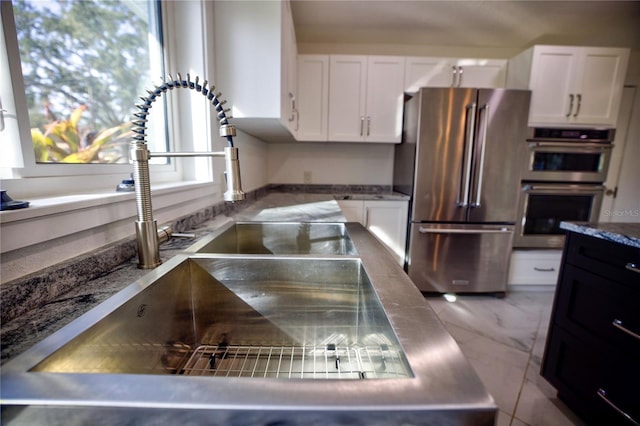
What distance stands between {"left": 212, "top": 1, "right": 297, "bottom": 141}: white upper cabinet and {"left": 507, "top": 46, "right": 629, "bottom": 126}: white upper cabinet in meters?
2.11

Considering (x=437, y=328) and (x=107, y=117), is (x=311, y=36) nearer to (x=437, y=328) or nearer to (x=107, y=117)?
(x=107, y=117)

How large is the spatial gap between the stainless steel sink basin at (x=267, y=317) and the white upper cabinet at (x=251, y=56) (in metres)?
1.03

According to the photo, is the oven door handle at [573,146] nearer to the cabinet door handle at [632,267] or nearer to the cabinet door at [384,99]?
the cabinet door at [384,99]

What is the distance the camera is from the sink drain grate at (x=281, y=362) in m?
0.64

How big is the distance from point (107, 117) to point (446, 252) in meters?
2.34

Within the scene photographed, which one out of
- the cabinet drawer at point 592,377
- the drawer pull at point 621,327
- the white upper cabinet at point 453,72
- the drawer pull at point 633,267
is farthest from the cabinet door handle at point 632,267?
the white upper cabinet at point 453,72

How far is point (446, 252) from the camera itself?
2.29 m

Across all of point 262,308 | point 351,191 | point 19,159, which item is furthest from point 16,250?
point 351,191

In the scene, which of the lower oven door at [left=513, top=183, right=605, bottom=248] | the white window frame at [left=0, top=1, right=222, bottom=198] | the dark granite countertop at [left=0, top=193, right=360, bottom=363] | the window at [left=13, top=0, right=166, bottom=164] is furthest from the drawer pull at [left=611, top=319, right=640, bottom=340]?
the window at [left=13, top=0, right=166, bottom=164]

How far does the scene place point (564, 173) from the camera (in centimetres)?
225

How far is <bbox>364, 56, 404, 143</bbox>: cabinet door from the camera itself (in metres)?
2.46

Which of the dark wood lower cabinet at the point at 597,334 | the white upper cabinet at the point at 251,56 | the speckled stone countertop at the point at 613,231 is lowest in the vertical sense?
the dark wood lower cabinet at the point at 597,334

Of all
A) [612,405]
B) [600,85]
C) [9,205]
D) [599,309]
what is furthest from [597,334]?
[600,85]

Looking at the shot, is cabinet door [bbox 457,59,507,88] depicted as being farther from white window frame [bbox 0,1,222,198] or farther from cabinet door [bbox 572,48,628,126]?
white window frame [bbox 0,1,222,198]
